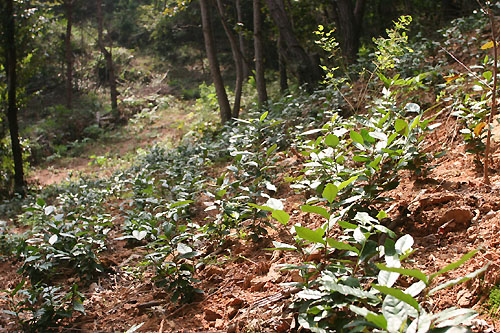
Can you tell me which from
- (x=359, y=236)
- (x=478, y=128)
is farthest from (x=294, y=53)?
(x=359, y=236)

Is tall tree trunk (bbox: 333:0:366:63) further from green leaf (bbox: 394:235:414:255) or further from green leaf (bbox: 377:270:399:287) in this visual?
green leaf (bbox: 377:270:399:287)

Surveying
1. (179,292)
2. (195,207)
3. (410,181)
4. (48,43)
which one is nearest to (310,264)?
(179,292)

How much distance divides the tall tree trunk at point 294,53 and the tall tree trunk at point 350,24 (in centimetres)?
82

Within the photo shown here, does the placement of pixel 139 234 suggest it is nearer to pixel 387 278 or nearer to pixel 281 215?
pixel 281 215

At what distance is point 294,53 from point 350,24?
1.27 metres

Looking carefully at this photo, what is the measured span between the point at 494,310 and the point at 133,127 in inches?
569

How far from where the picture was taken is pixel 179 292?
255cm

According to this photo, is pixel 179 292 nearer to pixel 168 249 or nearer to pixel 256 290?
pixel 168 249

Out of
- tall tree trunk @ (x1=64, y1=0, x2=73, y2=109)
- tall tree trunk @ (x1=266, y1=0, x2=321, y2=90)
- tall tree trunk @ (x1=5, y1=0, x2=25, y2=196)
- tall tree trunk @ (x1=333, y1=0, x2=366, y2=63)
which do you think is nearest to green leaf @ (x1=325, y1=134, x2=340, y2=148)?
tall tree trunk @ (x1=266, y1=0, x2=321, y2=90)

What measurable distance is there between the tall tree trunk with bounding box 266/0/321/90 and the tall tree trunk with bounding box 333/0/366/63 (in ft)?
2.68

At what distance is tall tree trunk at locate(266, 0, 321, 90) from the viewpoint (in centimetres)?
734

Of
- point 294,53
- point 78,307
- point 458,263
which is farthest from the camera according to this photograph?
point 294,53

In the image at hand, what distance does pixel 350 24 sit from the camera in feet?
25.3

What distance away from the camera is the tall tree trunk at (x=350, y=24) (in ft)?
25.2
